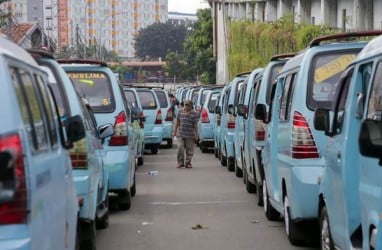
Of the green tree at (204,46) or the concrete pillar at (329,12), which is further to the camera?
the green tree at (204,46)

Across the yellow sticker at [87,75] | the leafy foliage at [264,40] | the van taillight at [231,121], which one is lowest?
the van taillight at [231,121]

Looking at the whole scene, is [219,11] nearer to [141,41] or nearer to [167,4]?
[141,41]

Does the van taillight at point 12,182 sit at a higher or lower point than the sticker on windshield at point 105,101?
lower

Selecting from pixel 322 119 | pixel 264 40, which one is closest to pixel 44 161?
pixel 322 119

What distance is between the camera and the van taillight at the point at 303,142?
A: 9.55 m

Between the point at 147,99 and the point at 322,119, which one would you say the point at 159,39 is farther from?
the point at 322,119

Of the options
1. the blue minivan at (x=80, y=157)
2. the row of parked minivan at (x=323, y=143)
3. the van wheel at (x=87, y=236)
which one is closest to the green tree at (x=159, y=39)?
the row of parked minivan at (x=323, y=143)

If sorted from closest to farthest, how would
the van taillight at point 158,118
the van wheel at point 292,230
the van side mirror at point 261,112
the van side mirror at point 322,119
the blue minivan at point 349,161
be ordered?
the blue minivan at point 349,161, the van side mirror at point 322,119, the van wheel at point 292,230, the van side mirror at point 261,112, the van taillight at point 158,118

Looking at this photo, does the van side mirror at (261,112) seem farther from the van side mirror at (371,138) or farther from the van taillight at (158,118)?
the van taillight at (158,118)

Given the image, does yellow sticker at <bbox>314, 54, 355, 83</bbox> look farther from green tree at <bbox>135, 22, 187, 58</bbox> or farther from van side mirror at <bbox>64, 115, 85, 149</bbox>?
green tree at <bbox>135, 22, 187, 58</bbox>

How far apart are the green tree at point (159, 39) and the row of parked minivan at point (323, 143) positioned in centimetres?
13195

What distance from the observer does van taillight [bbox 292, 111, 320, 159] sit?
31.3ft

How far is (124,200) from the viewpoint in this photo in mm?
13422

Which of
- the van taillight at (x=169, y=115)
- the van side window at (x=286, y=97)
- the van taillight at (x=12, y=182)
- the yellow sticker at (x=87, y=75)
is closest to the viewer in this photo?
the van taillight at (x=12, y=182)
